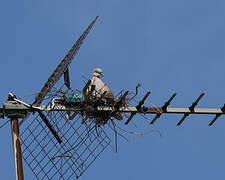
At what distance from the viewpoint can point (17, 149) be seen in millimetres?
11094

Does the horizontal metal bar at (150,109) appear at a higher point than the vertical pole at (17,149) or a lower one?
higher

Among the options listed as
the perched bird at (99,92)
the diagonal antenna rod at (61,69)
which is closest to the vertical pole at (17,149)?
the diagonal antenna rod at (61,69)

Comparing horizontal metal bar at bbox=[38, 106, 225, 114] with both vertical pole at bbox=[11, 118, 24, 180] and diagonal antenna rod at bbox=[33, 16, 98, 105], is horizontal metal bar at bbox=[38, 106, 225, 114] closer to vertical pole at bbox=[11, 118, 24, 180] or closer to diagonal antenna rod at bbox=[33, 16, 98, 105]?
diagonal antenna rod at bbox=[33, 16, 98, 105]

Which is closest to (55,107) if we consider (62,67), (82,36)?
(62,67)

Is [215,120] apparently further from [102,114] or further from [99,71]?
[99,71]

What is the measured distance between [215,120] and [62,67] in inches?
120

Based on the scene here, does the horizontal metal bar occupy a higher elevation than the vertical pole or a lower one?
higher

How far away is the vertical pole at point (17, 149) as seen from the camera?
35.3 feet

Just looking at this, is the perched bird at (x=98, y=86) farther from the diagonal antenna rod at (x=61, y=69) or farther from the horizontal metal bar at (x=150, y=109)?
the diagonal antenna rod at (x=61, y=69)

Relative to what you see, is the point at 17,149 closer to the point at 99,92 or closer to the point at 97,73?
the point at 99,92

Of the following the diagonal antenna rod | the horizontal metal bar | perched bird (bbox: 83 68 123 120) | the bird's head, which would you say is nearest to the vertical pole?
the horizontal metal bar

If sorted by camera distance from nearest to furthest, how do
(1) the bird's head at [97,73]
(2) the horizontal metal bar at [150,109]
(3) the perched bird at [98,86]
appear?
(2) the horizontal metal bar at [150,109] < (3) the perched bird at [98,86] < (1) the bird's head at [97,73]

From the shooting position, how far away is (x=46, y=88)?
12750 mm

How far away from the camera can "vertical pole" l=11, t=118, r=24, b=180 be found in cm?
1076
